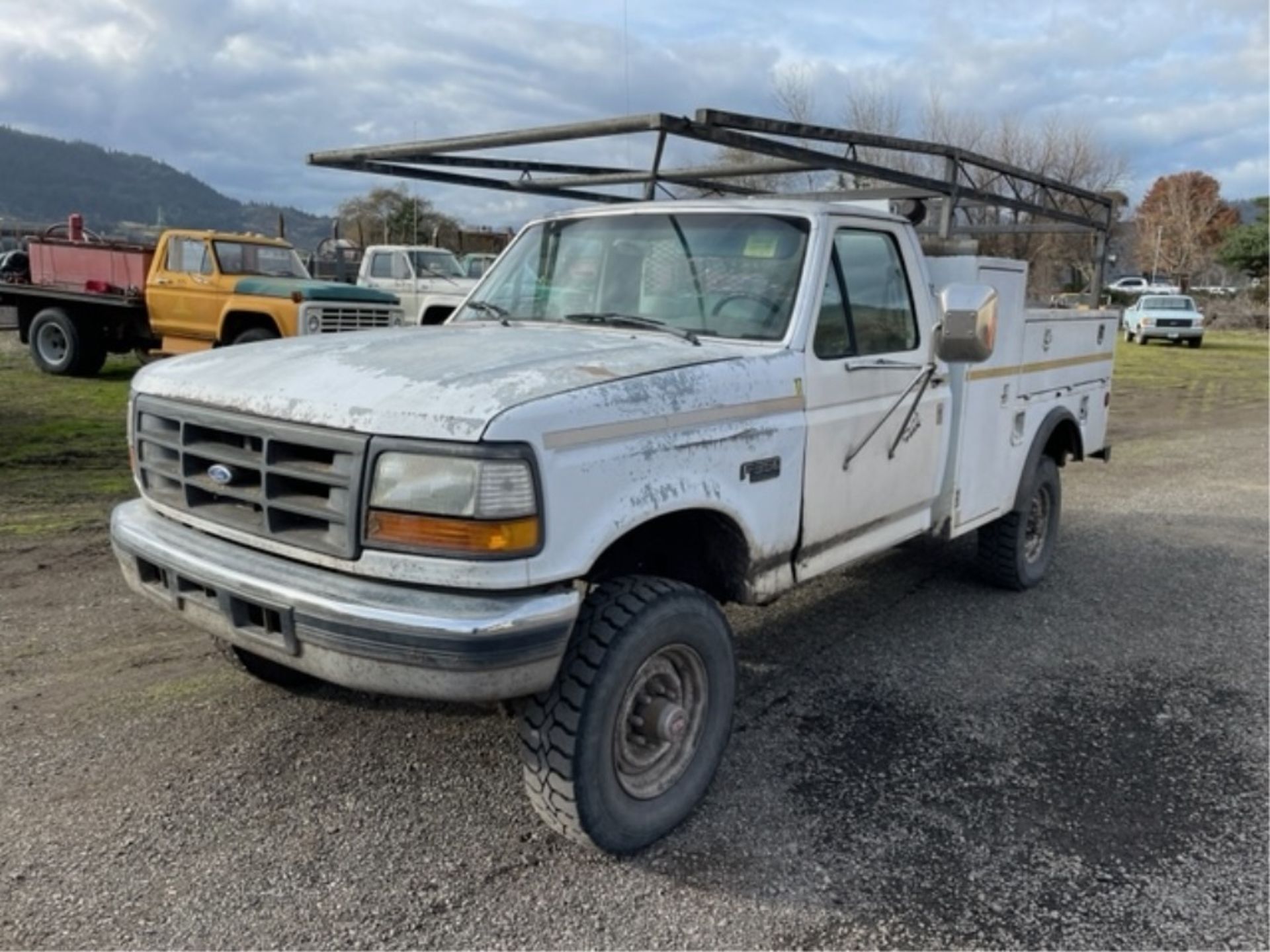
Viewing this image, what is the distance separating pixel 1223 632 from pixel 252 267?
1171 centimetres

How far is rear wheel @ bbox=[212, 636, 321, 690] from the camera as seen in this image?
380cm

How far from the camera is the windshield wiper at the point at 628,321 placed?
11.8ft

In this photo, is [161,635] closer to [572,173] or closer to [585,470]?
[585,470]

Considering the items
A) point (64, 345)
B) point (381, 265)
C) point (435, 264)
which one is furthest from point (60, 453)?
point (381, 265)

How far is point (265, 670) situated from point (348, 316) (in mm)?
8976

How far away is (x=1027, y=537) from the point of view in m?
5.86

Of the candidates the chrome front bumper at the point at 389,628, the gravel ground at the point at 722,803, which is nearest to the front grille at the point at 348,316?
the gravel ground at the point at 722,803

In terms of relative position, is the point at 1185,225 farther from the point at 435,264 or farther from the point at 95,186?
the point at 95,186

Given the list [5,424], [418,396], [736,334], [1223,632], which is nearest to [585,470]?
[418,396]

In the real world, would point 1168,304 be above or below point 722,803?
above

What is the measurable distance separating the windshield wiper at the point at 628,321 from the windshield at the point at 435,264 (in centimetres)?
1250

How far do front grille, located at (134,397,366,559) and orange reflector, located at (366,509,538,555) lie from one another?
3.7 inches

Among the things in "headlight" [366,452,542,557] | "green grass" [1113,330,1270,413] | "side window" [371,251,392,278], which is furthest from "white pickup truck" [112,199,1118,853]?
"green grass" [1113,330,1270,413]

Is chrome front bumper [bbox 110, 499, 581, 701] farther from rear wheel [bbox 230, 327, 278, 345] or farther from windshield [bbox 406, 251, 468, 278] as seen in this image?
windshield [bbox 406, 251, 468, 278]
